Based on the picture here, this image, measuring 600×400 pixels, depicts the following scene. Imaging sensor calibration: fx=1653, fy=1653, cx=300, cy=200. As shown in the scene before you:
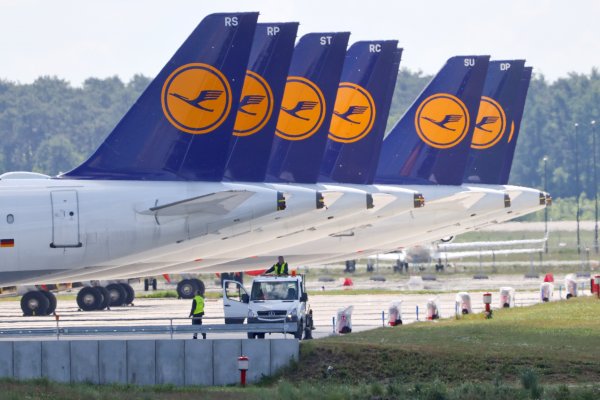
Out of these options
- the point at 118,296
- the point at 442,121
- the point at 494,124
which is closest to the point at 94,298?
the point at 118,296

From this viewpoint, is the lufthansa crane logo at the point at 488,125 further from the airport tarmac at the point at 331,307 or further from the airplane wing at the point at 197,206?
the airplane wing at the point at 197,206

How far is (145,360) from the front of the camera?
47719 mm

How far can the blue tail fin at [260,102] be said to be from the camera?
59281mm

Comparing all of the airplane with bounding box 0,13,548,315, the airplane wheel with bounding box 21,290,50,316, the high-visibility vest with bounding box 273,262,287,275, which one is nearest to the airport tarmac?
the airplane wheel with bounding box 21,290,50,316

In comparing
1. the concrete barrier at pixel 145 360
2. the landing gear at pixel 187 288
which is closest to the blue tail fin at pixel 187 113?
the concrete barrier at pixel 145 360

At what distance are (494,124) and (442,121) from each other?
6.87 metres

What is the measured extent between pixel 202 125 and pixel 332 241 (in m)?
24.1

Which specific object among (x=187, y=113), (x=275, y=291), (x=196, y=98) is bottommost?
(x=275, y=291)

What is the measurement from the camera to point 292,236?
66.9m

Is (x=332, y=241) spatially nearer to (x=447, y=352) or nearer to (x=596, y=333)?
(x=596, y=333)

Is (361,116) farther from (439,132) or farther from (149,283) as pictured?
(149,283)

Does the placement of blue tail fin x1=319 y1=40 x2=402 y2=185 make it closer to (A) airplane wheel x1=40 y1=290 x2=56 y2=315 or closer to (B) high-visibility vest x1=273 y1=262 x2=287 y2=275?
(B) high-visibility vest x1=273 y1=262 x2=287 y2=275

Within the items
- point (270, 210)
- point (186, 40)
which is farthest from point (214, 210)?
point (186, 40)

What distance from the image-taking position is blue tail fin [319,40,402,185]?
7081 centimetres
